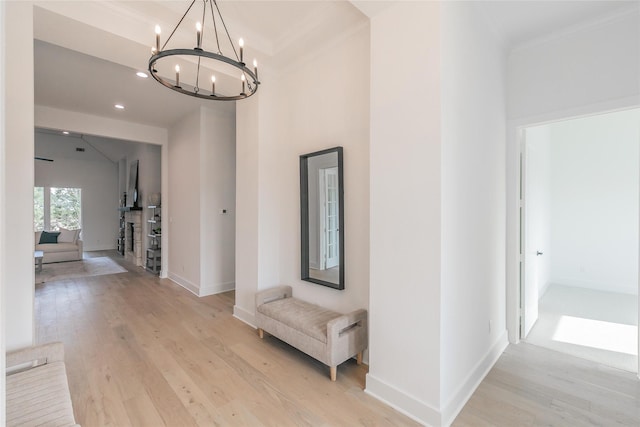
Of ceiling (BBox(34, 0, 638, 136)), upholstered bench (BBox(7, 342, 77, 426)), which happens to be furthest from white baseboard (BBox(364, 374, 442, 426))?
ceiling (BBox(34, 0, 638, 136))

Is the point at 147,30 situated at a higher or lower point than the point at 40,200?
higher

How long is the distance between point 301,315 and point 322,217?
38.2 inches

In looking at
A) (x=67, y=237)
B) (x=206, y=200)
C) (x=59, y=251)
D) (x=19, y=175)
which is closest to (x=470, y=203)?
(x=19, y=175)

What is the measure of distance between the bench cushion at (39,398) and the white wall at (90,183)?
31.9ft

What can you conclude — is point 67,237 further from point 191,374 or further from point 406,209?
point 406,209

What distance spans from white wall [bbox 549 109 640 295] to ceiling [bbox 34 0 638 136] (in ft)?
9.96

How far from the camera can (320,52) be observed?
2.91 metres

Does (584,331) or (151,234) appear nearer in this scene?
(584,331)

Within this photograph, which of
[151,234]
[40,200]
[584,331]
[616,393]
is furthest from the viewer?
[40,200]

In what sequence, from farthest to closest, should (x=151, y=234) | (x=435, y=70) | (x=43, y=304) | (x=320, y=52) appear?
(x=151, y=234) → (x=43, y=304) → (x=320, y=52) → (x=435, y=70)

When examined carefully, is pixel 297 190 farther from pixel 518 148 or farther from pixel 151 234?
pixel 151 234

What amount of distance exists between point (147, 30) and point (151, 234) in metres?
4.93

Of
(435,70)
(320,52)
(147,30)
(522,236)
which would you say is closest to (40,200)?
(147,30)

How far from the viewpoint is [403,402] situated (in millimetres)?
1932
